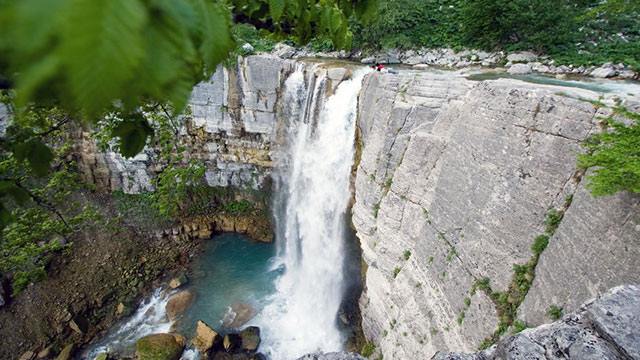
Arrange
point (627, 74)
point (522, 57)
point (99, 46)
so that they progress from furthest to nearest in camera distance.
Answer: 1. point (522, 57)
2. point (627, 74)
3. point (99, 46)

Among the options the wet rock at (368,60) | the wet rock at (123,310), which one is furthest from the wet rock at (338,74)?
the wet rock at (123,310)

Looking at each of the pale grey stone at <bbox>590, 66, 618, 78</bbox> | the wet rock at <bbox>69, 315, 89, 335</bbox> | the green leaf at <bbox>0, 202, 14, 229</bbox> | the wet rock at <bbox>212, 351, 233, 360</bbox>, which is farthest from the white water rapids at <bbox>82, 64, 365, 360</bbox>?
the green leaf at <bbox>0, 202, 14, 229</bbox>

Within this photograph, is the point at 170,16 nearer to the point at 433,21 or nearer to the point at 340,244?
the point at 340,244

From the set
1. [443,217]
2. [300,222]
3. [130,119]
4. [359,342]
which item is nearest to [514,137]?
[443,217]

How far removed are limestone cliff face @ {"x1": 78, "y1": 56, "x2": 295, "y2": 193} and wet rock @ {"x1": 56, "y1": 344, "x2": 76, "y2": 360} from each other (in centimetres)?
870

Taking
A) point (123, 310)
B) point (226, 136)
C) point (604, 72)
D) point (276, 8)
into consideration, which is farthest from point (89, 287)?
point (604, 72)

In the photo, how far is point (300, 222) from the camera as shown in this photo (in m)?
17.0

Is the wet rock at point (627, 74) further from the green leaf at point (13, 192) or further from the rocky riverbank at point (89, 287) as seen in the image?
the rocky riverbank at point (89, 287)

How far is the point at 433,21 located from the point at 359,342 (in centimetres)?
2075

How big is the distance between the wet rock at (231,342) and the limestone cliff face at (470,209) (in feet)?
16.6

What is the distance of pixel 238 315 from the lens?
1516 cm

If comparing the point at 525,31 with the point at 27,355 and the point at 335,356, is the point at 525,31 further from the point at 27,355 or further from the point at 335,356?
Answer: the point at 27,355

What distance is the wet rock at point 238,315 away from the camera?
14.8 m

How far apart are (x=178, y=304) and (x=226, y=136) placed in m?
8.59
